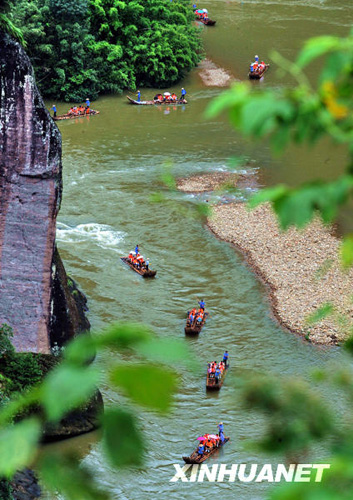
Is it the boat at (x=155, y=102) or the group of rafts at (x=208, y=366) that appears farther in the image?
the boat at (x=155, y=102)

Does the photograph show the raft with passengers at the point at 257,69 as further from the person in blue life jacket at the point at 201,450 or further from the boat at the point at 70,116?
the person in blue life jacket at the point at 201,450

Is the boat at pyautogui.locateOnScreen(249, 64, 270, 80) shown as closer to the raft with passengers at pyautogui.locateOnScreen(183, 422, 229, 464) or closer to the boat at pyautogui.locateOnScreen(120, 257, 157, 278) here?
the boat at pyautogui.locateOnScreen(120, 257, 157, 278)

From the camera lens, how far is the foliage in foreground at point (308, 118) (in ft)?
5.90

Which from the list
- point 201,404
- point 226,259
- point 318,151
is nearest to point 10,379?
point 201,404

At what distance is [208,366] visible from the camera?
1780 centimetres

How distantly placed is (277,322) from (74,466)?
64.8 feet

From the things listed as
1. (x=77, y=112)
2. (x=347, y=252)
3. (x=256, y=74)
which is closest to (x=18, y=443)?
(x=347, y=252)

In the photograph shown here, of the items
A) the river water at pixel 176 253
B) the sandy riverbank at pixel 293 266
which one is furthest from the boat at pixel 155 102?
the sandy riverbank at pixel 293 266

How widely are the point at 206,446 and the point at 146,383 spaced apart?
1479cm

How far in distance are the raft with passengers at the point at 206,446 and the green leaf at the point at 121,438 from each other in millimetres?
14300

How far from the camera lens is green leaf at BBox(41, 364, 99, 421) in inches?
66.8

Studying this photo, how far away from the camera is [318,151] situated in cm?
3278

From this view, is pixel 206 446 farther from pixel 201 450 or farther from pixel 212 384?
pixel 212 384

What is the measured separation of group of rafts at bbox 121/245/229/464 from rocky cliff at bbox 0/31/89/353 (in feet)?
10.4
